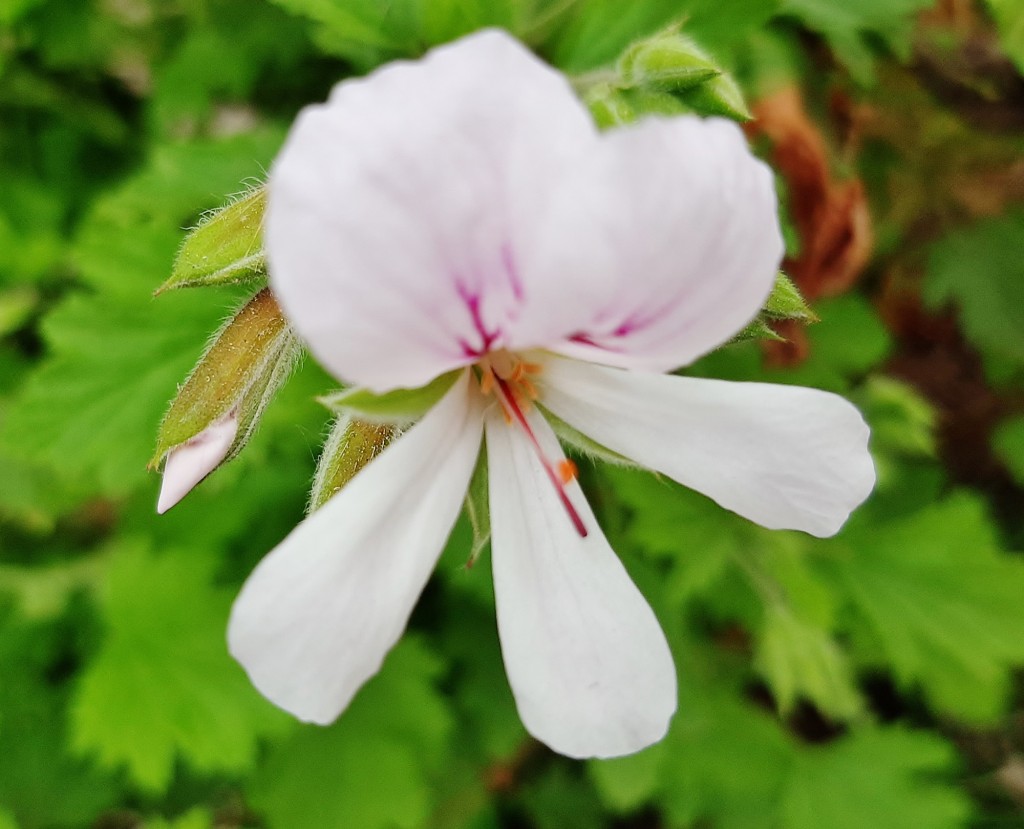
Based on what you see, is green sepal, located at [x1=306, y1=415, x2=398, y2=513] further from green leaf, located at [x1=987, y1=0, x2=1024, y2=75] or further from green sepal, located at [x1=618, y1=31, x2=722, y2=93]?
green leaf, located at [x1=987, y1=0, x2=1024, y2=75]

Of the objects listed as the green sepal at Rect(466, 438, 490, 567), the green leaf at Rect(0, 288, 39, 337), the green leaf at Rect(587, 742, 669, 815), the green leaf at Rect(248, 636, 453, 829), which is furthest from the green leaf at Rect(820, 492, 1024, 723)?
the green leaf at Rect(0, 288, 39, 337)

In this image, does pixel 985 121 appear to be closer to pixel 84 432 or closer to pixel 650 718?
pixel 650 718

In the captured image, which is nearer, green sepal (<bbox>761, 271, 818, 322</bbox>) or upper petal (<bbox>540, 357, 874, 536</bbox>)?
upper petal (<bbox>540, 357, 874, 536</bbox>)

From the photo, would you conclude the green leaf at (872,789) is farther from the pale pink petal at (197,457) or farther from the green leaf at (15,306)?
the green leaf at (15,306)

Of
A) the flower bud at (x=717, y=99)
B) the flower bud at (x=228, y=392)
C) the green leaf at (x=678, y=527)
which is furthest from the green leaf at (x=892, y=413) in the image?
the flower bud at (x=228, y=392)

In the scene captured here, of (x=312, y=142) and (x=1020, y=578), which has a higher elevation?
(x=312, y=142)

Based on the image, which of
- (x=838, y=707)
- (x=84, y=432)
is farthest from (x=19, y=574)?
(x=838, y=707)
